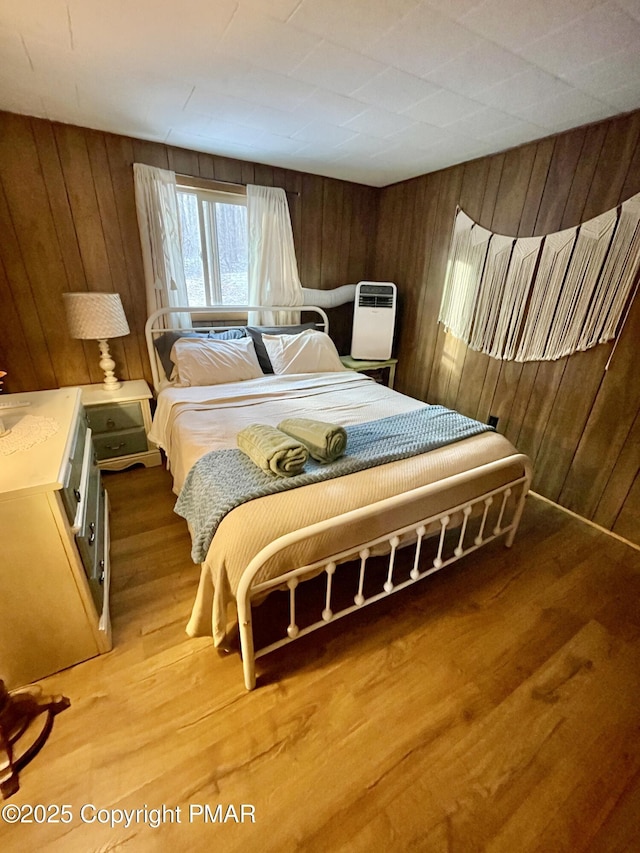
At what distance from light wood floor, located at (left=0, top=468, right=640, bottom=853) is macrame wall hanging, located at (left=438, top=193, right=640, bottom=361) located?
59.3 inches

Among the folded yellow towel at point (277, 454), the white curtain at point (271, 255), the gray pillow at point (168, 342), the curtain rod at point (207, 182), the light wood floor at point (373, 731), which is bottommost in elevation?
the light wood floor at point (373, 731)

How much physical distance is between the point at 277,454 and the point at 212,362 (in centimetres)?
141

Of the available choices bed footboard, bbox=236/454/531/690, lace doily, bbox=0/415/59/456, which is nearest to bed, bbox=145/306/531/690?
bed footboard, bbox=236/454/531/690

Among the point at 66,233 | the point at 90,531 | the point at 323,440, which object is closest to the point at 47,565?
the point at 90,531

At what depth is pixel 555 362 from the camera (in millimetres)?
2268

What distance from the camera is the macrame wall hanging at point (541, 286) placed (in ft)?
6.30

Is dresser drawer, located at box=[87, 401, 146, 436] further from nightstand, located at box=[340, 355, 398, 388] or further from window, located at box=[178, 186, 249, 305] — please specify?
nightstand, located at box=[340, 355, 398, 388]

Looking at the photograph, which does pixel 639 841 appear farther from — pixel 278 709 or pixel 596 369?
pixel 596 369

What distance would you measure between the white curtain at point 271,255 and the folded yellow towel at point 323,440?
1816 millimetres

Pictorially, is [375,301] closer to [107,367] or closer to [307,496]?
[107,367]

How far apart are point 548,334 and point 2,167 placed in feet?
11.4

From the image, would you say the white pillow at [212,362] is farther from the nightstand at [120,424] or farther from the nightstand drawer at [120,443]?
the nightstand drawer at [120,443]

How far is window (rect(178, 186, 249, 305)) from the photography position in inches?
105

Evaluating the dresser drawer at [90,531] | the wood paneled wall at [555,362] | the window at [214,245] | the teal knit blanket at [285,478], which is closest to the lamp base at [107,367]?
the window at [214,245]
